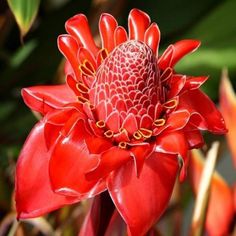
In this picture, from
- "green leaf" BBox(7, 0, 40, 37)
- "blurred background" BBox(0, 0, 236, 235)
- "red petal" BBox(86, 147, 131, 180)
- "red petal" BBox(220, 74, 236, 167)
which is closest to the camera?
"red petal" BBox(86, 147, 131, 180)

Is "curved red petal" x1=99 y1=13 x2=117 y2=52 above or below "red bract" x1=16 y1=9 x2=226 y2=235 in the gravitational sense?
above

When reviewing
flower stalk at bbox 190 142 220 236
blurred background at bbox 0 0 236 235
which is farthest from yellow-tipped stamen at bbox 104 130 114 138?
blurred background at bbox 0 0 236 235

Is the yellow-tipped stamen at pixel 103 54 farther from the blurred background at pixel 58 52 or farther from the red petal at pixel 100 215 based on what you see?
the blurred background at pixel 58 52

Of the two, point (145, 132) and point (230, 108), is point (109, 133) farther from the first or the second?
point (230, 108)

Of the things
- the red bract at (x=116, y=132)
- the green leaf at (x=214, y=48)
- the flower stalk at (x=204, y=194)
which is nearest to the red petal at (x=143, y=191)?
the red bract at (x=116, y=132)

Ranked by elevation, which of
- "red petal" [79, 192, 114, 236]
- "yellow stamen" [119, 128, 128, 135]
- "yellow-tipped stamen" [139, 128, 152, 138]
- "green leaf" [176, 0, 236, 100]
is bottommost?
"green leaf" [176, 0, 236, 100]

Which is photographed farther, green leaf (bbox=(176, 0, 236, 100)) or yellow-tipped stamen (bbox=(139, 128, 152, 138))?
green leaf (bbox=(176, 0, 236, 100))

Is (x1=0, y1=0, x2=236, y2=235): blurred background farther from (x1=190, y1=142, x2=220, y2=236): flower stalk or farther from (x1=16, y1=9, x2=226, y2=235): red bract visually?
(x1=16, y1=9, x2=226, y2=235): red bract
